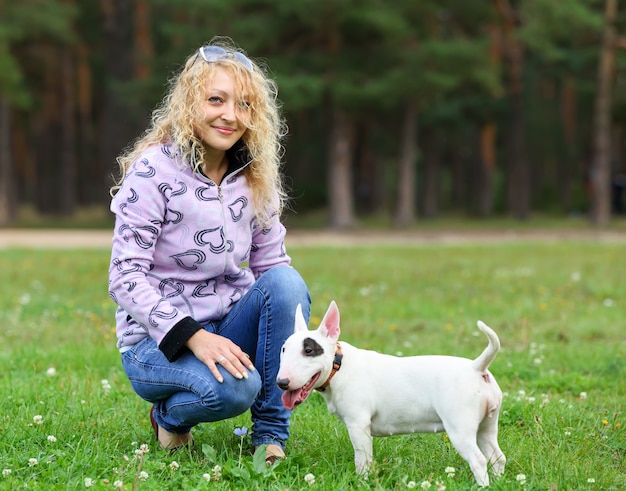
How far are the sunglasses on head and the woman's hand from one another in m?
1.18

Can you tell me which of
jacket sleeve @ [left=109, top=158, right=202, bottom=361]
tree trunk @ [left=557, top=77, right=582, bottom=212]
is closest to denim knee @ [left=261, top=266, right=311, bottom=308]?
jacket sleeve @ [left=109, top=158, right=202, bottom=361]

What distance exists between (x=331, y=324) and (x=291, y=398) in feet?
1.04

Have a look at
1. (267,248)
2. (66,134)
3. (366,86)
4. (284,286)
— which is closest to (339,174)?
(366,86)

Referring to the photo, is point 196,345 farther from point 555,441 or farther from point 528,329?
point 528,329

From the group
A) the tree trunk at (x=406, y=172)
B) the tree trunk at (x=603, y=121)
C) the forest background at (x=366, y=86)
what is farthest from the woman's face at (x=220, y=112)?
the tree trunk at (x=603, y=121)

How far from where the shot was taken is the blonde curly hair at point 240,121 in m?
3.72

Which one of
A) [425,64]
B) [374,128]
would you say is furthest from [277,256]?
[374,128]

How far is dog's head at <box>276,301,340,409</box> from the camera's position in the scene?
323 cm

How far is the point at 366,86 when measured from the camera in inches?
866

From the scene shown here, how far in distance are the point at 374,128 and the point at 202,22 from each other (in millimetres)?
9672

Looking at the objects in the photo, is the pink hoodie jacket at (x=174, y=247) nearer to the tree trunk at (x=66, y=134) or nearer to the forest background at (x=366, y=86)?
the forest background at (x=366, y=86)

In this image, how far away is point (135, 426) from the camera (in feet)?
13.3

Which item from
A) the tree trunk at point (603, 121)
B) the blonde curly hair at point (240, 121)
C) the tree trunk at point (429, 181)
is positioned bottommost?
the tree trunk at point (429, 181)

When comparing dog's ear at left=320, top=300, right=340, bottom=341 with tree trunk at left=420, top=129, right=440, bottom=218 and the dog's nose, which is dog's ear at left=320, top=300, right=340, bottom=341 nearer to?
the dog's nose
